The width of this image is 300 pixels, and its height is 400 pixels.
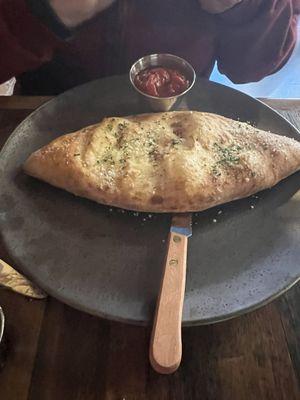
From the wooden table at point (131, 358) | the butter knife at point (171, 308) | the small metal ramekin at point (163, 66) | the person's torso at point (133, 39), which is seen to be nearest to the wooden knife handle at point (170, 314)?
the butter knife at point (171, 308)

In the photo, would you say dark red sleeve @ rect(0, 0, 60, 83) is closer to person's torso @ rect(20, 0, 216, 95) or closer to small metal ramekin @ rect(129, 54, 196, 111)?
person's torso @ rect(20, 0, 216, 95)

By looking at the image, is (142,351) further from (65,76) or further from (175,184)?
(65,76)

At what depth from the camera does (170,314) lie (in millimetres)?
892

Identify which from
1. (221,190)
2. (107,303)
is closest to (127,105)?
(221,190)

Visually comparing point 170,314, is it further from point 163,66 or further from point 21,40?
point 21,40

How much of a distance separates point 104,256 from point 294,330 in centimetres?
52

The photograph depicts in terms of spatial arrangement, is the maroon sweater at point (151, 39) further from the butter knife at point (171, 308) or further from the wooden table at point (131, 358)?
the wooden table at point (131, 358)

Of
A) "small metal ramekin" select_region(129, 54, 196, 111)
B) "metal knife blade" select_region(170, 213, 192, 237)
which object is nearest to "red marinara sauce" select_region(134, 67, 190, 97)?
"small metal ramekin" select_region(129, 54, 196, 111)

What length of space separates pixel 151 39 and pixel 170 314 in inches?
40.7

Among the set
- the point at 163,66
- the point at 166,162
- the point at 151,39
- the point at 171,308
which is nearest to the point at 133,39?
the point at 151,39

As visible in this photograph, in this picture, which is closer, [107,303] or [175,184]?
[107,303]

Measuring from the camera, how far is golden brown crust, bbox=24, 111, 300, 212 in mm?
1128

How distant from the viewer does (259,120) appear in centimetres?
139

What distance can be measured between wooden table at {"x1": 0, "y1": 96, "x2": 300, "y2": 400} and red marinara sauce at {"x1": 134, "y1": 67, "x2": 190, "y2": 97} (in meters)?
0.71
